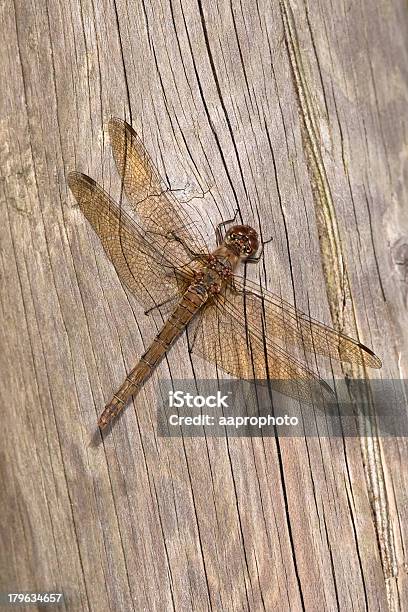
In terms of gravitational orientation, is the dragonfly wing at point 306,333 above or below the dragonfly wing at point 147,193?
below

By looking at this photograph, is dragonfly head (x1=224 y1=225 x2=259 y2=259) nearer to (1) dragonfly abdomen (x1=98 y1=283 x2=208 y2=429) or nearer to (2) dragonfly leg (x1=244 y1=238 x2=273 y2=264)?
(2) dragonfly leg (x1=244 y1=238 x2=273 y2=264)

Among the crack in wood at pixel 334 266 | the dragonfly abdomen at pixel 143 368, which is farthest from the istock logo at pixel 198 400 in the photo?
the crack in wood at pixel 334 266

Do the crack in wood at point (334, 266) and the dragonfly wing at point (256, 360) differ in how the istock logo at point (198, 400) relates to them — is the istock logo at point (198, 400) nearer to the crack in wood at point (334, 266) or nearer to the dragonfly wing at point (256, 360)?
the dragonfly wing at point (256, 360)

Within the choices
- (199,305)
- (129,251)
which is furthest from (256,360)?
(129,251)

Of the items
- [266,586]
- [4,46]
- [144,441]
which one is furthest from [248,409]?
[4,46]
